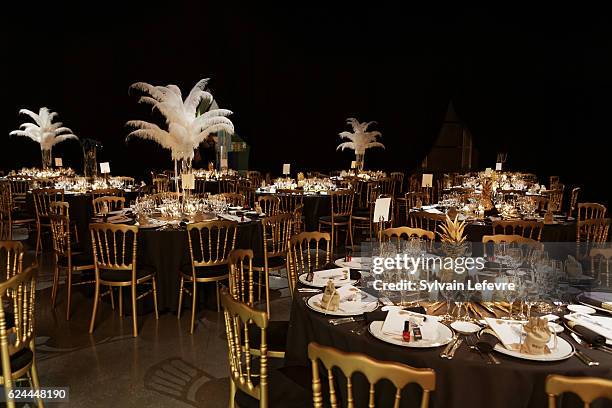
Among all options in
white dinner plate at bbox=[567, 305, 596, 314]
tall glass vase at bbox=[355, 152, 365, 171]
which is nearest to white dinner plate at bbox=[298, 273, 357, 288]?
white dinner plate at bbox=[567, 305, 596, 314]

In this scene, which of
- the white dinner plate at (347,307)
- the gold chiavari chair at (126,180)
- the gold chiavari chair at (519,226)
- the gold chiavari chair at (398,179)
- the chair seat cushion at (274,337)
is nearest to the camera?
the white dinner plate at (347,307)

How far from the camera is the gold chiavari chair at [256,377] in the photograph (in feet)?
6.90

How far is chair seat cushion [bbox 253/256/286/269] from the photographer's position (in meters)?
4.86

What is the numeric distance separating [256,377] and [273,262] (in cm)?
243

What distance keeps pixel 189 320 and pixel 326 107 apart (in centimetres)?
896

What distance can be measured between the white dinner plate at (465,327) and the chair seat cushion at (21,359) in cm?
227

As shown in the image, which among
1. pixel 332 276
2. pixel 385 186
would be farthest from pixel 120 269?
pixel 385 186

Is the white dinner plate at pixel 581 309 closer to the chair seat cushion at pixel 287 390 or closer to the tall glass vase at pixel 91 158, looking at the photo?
the chair seat cushion at pixel 287 390

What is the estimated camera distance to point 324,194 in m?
7.57

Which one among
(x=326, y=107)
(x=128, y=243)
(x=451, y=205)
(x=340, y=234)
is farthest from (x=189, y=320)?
(x=326, y=107)

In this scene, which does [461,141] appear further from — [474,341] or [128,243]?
[474,341]

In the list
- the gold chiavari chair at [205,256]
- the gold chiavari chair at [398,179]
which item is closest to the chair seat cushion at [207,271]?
the gold chiavari chair at [205,256]

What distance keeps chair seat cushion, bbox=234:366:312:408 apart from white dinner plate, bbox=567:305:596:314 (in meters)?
1.38

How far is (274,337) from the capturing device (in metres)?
2.98
